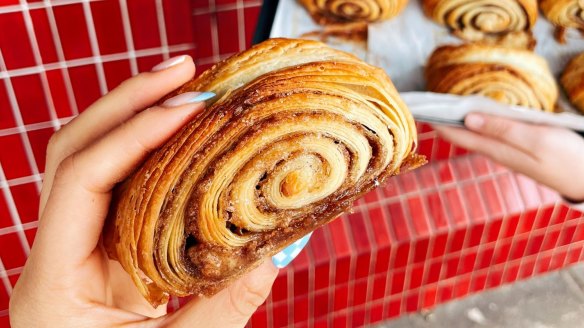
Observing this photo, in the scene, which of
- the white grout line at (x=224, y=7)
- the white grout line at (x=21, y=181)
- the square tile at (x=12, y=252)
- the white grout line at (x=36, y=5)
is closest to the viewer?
the white grout line at (x=36, y=5)

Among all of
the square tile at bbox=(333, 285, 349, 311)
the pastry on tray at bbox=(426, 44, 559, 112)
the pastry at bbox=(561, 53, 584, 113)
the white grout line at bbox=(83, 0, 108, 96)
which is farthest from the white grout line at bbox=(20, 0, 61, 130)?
the pastry at bbox=(561, 53, 584, 113)

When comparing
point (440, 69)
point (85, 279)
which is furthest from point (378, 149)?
point (440, 69)

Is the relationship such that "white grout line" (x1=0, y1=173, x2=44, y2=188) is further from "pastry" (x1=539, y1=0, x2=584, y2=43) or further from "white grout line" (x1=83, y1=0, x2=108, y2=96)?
"pastry" (x1=539, y1=0, x2=584, y2=43)

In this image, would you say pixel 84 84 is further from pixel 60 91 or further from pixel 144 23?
pixel 144 23

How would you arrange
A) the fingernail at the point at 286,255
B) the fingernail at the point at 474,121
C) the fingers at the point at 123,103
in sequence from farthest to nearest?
1. the fingernail at the point at 474,121
2. the fingernail at the point at 286,255
3. the fingers at the point at 123,103

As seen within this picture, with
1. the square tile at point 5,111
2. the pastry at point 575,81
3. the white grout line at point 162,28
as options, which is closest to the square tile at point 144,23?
the white grout line at point 162,28

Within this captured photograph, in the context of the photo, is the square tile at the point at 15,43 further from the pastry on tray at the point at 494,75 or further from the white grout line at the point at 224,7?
the pastry on tray at the point at 494,75

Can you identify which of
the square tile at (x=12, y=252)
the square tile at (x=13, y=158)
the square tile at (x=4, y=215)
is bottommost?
the square tile at (x=12, y=252)
